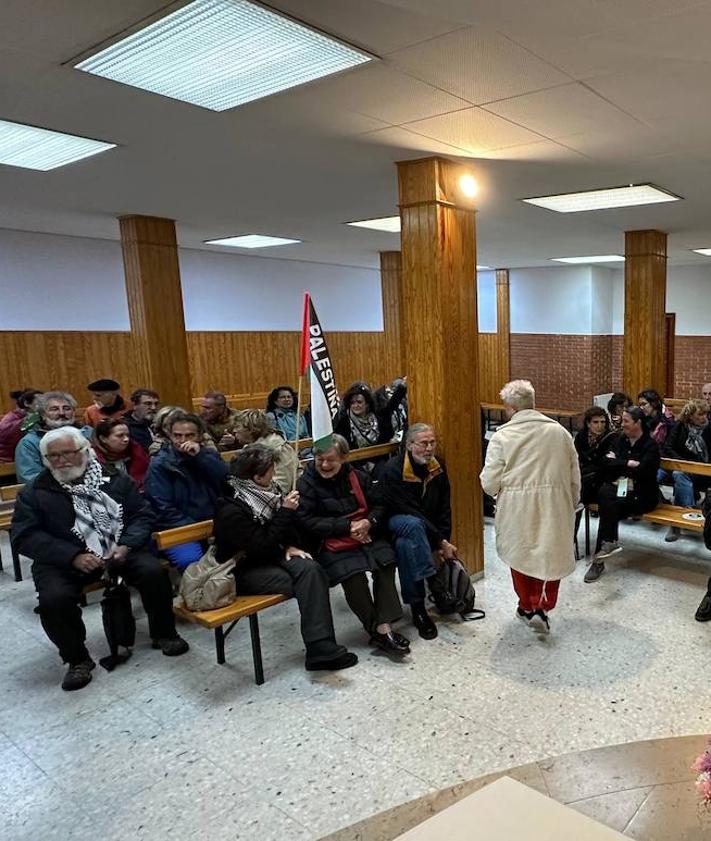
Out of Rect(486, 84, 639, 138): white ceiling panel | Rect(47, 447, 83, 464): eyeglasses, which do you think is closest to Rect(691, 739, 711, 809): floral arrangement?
Rect(486, 84, 639, 138): white ceiling panel

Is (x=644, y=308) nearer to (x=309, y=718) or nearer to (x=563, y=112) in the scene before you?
(x=563, y=112)

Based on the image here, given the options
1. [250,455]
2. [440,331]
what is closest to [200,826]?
[250,455]

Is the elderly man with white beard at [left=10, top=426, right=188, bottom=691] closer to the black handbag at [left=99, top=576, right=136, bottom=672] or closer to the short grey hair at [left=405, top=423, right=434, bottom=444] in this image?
the black handbag at [left=99, top=576, right=136, bottom=672]

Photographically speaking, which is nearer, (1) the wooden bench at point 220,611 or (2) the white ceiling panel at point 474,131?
(1) the wooden bench at point 220,611

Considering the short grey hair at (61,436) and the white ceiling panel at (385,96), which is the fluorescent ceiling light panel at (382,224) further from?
the short grey hair at (61,436)

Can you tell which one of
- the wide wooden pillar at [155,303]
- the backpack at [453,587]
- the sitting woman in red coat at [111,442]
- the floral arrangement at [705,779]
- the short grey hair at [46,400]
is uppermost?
the wide wooden pillar at [155,303]

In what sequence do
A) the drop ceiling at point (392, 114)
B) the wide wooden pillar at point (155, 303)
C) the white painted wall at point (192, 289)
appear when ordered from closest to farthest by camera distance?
the drop ceiling at point (392, 114) → the wide wooden pillar at point (155, 303) → the white painted wall at point (192, 289)

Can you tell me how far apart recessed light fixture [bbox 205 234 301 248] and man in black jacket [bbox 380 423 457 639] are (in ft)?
16.8

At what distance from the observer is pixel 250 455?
12.1 feet

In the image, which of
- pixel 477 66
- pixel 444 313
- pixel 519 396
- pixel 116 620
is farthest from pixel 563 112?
pixel 116 620

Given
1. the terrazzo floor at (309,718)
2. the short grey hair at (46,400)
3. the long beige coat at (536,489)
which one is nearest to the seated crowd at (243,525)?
the terrazzo floor at (309,718)

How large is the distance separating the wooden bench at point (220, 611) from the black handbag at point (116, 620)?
317 millimetres

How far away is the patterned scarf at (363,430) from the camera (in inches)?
223

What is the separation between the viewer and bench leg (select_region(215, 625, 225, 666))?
3.71 metres
